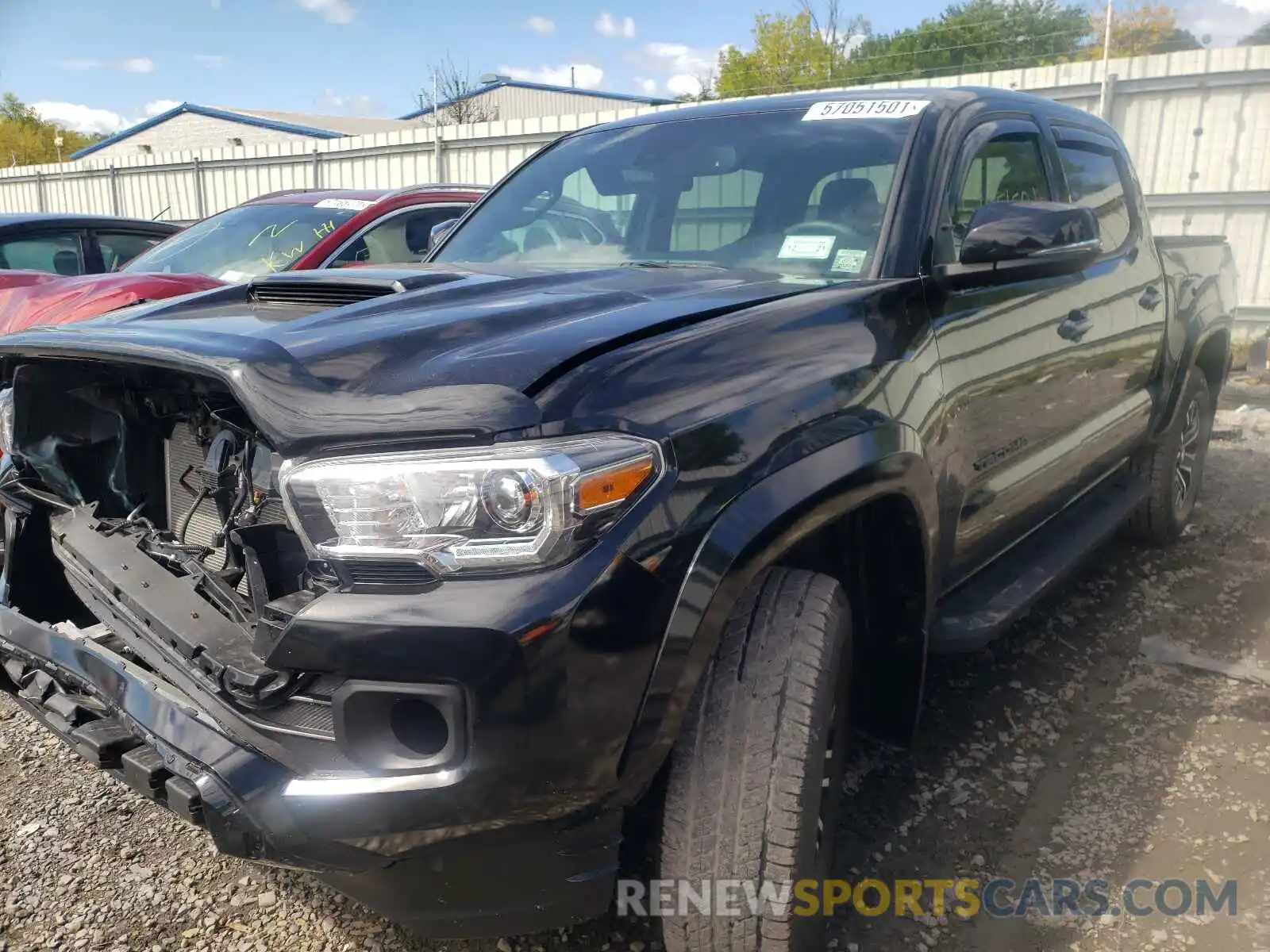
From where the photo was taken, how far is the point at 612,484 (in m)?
1.52

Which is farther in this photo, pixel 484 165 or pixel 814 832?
pixel 484 165

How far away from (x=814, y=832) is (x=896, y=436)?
2.67 feet

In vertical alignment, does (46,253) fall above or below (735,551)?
above

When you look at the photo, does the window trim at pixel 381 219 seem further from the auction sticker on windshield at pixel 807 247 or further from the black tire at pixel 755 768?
the black tire at pixel 755 768

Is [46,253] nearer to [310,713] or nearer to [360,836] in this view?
[310,713]

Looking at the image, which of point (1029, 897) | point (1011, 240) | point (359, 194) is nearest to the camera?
point (1029, 897)

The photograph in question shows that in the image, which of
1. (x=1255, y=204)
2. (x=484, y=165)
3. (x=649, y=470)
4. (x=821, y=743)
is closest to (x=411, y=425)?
(x=649, y=470)

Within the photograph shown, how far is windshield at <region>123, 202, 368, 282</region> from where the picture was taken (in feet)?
18.4

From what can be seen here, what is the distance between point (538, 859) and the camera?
5.18 feet

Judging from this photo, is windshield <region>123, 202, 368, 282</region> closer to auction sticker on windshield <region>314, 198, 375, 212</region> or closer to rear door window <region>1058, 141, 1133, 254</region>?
auction sticker on windshield <region>314, 198, 375, 212</region>

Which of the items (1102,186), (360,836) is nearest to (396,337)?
(360,836)

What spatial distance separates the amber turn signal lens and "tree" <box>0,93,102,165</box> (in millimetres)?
61061

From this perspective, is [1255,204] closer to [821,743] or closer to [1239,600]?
[1239,600]

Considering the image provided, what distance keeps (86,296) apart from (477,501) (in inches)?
152
